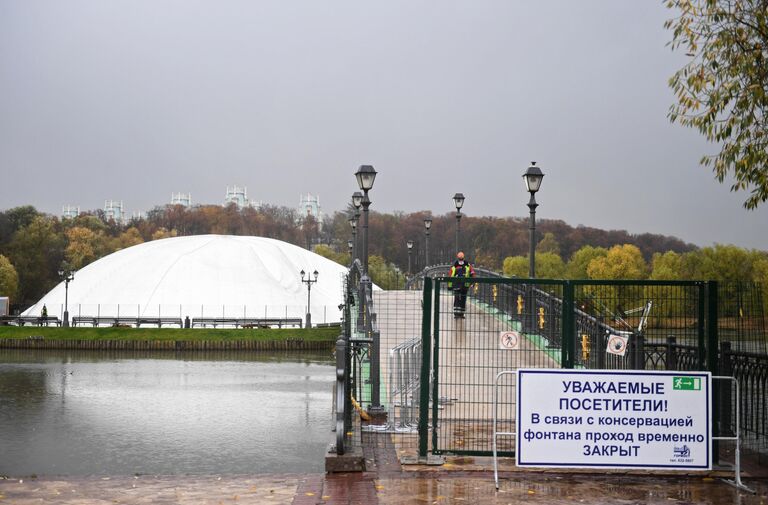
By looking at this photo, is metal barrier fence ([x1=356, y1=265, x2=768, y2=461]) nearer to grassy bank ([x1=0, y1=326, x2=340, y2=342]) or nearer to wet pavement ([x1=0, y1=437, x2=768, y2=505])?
wet pavement ([x1=0, y1=437, x2=768, y2=505])

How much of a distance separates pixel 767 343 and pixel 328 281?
65.3 metres

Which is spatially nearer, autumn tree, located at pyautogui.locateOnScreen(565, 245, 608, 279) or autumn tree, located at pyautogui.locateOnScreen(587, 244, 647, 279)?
autumn tree, located at pyautogui.locateOnScreen(587, 244, 647, 279)

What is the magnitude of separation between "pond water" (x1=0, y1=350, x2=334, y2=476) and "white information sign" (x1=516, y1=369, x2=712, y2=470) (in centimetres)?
387

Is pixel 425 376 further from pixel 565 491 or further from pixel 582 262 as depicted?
pixel 582 262

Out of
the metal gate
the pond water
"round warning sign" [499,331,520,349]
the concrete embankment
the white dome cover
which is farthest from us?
the white dome cover

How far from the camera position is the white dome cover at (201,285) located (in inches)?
2650

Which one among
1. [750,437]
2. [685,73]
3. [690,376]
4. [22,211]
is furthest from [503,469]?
[22,211]

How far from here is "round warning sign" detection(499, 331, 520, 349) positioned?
1044cm

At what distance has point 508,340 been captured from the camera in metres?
10.5

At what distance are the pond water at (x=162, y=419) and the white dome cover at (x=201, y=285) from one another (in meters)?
34.8

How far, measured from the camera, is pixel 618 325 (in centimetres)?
1294

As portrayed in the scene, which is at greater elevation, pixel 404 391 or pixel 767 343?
pixel 767 343

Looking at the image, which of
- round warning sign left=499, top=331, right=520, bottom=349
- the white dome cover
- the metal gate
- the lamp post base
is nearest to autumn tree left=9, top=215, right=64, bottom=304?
the white dome cover

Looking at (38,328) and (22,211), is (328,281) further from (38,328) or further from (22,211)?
(22,211)
